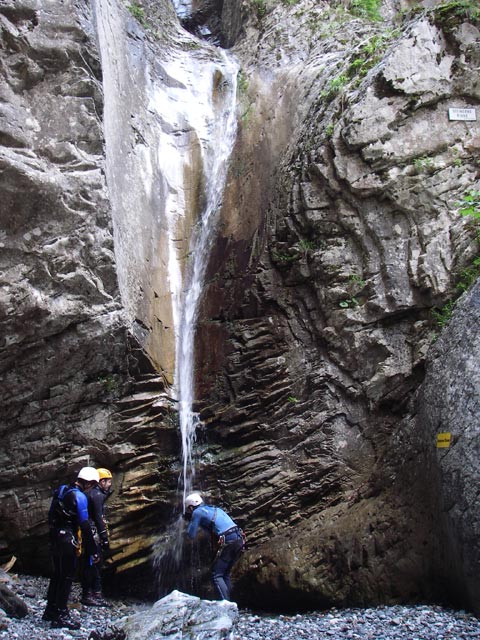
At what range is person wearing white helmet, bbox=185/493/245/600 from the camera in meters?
7.09

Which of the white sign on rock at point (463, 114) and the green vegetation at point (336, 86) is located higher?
the green vegetation at point (336, 86)

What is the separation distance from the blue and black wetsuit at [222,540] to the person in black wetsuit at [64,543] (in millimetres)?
1215

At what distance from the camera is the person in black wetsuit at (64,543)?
664 cm

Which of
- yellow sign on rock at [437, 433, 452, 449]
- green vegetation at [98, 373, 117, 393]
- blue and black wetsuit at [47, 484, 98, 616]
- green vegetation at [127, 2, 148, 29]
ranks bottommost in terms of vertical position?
blue and black wetsuit at [47, 484, 98, 616]

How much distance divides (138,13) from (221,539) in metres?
10.2

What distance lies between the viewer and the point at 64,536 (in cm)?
672

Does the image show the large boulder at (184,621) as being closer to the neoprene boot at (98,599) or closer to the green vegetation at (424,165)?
the neoprene boot at (98,599)

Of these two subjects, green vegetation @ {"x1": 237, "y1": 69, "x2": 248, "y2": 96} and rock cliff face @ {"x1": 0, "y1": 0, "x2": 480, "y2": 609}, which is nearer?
rock cliff face @ {"x1": 0, "y1": 0, "x2": 480, "y2": 609}

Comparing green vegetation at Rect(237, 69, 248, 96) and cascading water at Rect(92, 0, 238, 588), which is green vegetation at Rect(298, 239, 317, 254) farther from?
green vegetation at Rect(237, 69, 248, 96)

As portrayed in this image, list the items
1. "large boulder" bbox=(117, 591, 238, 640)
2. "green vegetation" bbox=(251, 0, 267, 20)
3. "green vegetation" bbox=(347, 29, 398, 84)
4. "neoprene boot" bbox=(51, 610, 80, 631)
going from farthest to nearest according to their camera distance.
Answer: "green vegetation" bbox=(251, 0, 267, 20) → "green vegetation" bbox=(347, 29, 398, 84) → "neoprene boot" bbox=(51, 610, 80, 631) → "large boulder" bbox=(117, 591, 238, 640)

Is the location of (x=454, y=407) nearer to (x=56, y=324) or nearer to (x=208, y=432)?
(x=208, y=432)

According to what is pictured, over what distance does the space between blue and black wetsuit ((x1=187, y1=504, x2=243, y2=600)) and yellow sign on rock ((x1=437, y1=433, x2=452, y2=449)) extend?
7.85 feet

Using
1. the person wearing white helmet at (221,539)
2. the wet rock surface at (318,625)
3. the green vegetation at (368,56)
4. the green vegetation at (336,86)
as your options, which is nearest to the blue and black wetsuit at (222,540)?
the person wearing white helmet at (221,539)

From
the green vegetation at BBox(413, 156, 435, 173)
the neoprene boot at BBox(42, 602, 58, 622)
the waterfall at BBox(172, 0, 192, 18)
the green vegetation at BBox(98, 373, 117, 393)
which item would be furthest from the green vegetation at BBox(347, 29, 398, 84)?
the waterfall at BBox(172, 0, 192, 18)
